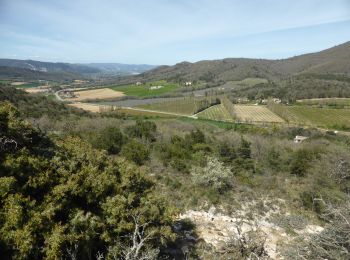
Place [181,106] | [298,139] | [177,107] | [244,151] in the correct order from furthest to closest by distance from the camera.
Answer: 1. [181,106]
2. [177,107]
3. [298,139]
4. [244,151]

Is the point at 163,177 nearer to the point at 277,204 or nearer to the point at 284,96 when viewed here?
the point at 277,204

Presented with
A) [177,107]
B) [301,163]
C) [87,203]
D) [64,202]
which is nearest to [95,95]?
[177,107]

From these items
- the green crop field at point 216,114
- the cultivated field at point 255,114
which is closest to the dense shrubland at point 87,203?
the cultivated field at point 255,114

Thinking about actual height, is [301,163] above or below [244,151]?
above

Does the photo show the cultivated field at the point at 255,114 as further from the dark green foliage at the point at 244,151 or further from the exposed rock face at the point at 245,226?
the exposed rock face at the point at 245,226

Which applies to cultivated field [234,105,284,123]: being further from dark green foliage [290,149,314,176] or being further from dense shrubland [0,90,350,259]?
dense shrubland [0,90,350,259]

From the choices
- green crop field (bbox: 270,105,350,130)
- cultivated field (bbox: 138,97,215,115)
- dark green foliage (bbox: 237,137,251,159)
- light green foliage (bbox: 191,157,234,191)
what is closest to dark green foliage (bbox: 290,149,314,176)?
light green foliage (bbox: 191,157,234,191)

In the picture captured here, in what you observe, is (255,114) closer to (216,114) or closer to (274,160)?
(216,114)

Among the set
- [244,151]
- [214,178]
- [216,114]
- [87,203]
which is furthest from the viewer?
[216,114]
